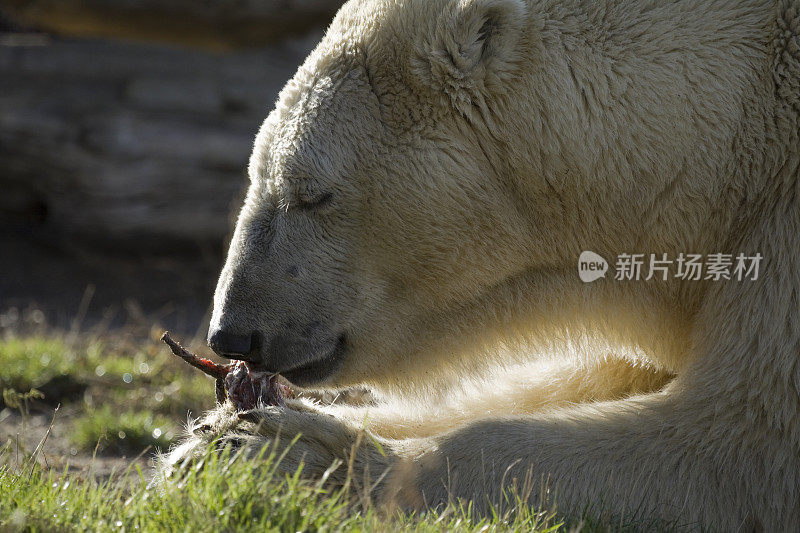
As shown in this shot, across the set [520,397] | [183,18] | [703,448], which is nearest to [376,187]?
[520,397]

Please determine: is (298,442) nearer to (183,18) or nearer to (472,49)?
(472,49)

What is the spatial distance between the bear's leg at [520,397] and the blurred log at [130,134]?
188 inches

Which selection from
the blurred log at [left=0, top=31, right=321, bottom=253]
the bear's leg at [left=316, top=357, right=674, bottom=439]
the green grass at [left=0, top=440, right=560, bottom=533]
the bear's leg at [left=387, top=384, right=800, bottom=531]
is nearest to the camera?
the green grass at [left=0, top=440, right=560, bottom=533]

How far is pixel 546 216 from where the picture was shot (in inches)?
124

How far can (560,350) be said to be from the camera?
3381mm

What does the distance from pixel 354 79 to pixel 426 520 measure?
1.42 meters

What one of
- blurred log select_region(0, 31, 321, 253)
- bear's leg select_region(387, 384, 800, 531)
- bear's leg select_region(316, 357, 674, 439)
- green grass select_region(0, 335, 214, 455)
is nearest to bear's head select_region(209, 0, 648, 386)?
bear's leg select_region(316, 357, 674, 439)

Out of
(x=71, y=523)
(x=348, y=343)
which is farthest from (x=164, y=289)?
(x=71, y=523)

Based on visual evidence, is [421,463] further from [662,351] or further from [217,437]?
[662,351]

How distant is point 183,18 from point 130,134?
112 cm

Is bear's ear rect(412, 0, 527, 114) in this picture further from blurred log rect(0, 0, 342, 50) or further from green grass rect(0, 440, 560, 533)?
blurred log rect(0, 0, 342, 50)

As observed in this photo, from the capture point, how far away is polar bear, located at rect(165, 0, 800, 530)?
2854 mm
